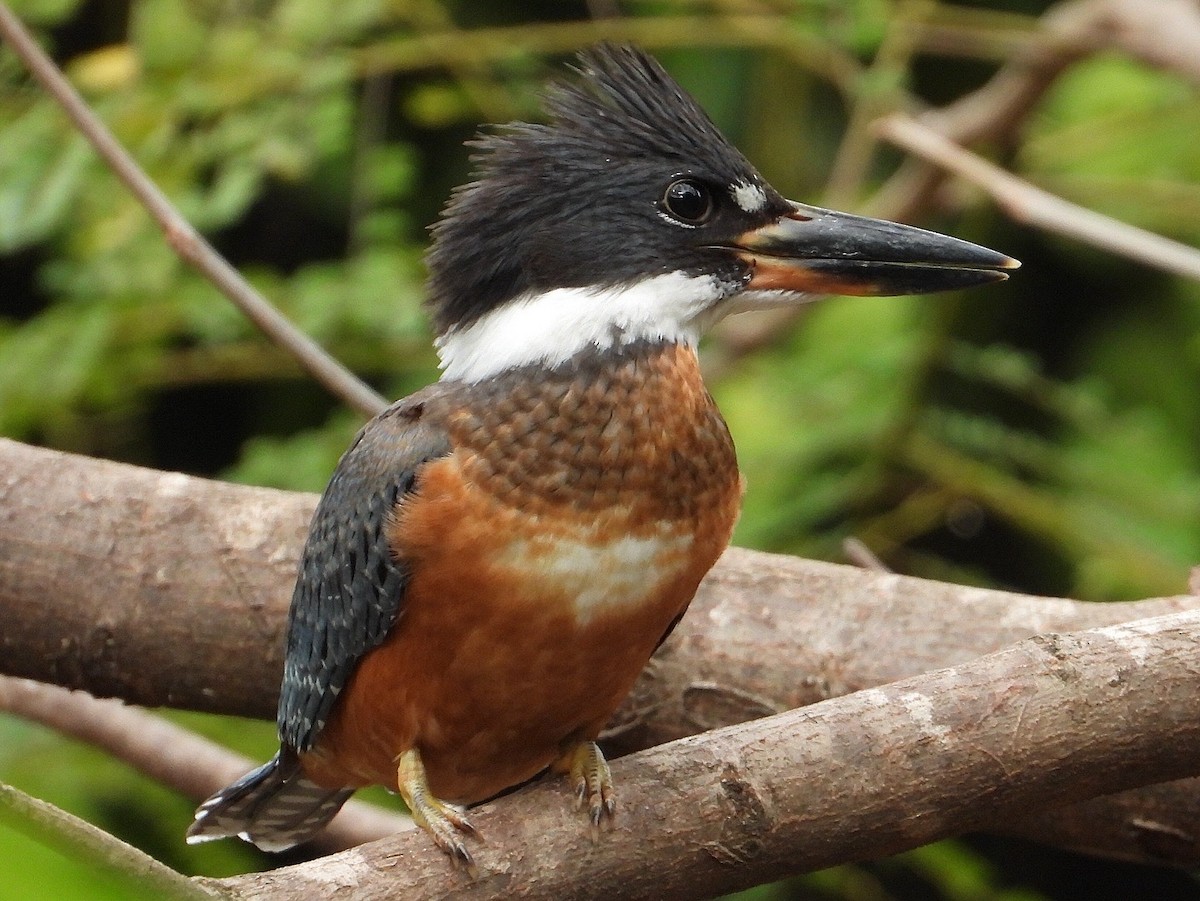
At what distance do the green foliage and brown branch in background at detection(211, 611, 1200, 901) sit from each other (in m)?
1.59

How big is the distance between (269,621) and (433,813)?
0.86m

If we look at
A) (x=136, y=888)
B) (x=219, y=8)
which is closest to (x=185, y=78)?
(x=219, y=8)

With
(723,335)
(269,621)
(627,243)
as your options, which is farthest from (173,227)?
(723,335)

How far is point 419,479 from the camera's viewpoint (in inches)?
70.7

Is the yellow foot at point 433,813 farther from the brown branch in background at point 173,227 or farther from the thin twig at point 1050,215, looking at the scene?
the thin twig at point 1050,215

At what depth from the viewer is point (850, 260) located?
1966 millimetres

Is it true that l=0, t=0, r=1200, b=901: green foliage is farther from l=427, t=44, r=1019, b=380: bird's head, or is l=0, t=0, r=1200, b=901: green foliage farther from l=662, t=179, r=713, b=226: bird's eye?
l=662, t=179, r=713, b=226: bird's eye

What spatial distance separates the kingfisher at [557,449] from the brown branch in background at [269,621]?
0.43 meters

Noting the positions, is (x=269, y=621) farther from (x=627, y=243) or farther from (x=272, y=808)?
(x=627, y=243)

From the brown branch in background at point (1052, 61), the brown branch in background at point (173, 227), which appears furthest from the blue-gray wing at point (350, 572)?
the brown branch in background at point (1052, 61)

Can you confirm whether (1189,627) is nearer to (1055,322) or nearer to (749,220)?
(749,220)

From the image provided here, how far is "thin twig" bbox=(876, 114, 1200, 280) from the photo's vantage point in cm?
246

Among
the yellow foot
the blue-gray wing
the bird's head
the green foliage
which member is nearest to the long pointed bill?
the bird's head

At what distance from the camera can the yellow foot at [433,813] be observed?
1610 millimetres
